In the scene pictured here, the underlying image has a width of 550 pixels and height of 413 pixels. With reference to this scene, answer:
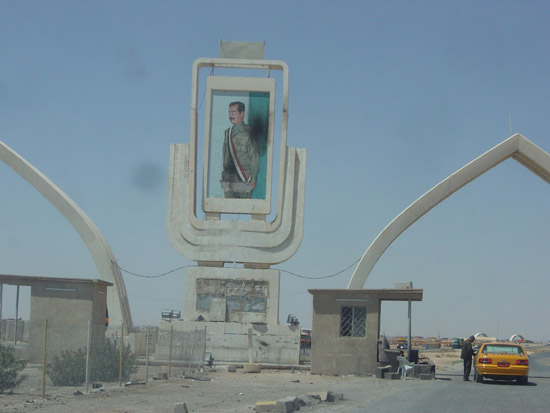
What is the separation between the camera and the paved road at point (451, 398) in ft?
58.5

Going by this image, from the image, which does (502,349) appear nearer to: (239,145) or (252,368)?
(252,368)

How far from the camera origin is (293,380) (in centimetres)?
2777

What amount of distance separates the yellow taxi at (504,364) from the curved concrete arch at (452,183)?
2197cm

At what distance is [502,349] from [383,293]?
17.2ft

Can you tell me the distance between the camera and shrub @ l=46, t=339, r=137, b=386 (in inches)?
855

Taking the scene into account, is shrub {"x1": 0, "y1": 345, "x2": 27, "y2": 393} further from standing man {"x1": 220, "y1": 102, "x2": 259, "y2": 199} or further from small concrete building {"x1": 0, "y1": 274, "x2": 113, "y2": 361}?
standing man {"x1": 220, "y1": 102, "x2": 259, "y2": 199}

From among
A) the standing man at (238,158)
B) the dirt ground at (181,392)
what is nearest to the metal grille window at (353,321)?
the dirt ground at (181,392)

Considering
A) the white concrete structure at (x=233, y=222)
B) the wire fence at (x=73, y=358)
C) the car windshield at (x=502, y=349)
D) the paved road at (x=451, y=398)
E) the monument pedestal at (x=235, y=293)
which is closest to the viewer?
the paved road at (x=451, y=398)

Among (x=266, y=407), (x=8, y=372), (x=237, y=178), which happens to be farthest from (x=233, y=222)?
(x=266, y=407)

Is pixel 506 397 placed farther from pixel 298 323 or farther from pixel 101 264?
pixel 101 264

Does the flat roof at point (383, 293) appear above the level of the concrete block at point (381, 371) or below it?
above

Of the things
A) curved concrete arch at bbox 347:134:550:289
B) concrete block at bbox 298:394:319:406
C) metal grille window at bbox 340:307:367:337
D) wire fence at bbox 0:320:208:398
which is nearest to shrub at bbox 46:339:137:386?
wire fence at bbox 0:320:208:398

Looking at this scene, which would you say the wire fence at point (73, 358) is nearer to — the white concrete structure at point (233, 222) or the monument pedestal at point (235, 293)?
the monument pedestal at point (235, 293)

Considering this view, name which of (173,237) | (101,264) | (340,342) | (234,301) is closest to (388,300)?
(340,342)
